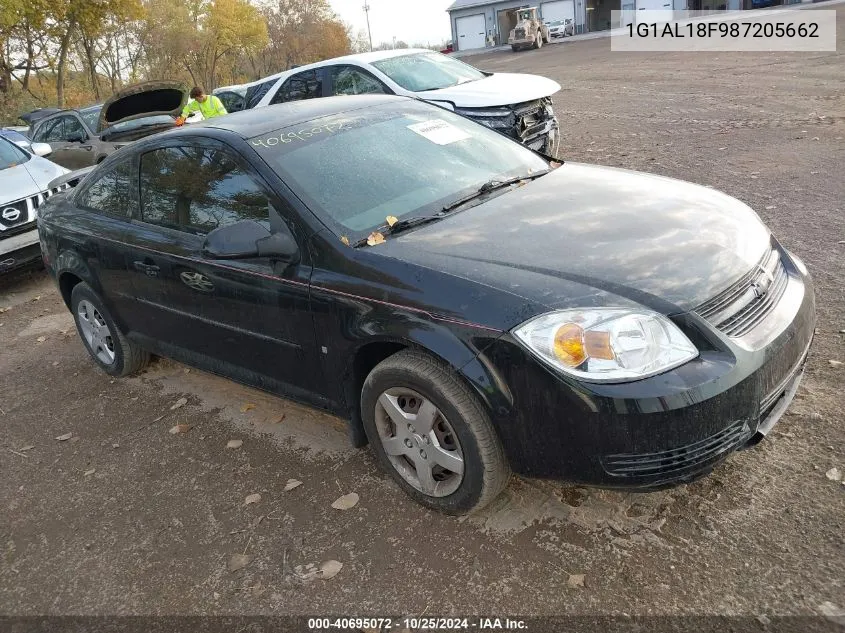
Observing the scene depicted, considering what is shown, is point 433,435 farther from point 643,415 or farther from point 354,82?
point 354,82

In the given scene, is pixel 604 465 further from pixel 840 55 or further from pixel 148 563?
pixel 840 55

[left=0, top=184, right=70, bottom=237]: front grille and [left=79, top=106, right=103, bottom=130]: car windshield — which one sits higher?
[left=79, top=106, right=103, bottom=130]: car windshield

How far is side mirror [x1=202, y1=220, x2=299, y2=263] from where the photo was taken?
3146mm

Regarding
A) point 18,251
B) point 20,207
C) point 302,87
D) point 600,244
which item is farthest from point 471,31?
point 600,244

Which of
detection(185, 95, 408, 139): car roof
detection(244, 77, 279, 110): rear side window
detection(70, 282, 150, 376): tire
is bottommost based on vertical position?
detection(70, 282, 150, 376): tire

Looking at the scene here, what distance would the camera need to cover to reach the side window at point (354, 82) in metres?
9.53

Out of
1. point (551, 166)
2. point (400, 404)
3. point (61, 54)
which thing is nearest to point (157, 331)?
point (400, 404)

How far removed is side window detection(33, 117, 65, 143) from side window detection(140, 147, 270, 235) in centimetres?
1013

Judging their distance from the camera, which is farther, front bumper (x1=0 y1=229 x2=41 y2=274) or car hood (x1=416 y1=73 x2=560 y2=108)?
car hood (x1=416 y1=73 x2=560 y2=108)

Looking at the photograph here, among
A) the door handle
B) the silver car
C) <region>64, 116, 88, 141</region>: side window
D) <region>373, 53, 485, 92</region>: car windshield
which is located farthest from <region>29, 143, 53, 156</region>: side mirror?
the silver car

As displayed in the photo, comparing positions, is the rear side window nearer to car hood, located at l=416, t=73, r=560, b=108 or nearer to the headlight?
car hood, located at l=416, t=73, r=560, b=108

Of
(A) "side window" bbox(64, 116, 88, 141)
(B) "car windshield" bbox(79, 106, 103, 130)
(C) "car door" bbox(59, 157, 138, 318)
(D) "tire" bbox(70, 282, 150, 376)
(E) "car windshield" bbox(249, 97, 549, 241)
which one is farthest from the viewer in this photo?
Result: (B) "car windshield" bbox(79, 106, 103, 130)

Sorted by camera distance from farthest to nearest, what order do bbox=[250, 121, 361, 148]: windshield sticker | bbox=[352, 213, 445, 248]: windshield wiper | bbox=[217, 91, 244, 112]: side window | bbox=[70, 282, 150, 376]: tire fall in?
1. bbox=[217, 91, 244, 112]: side window
2. bbox=[70, 282, 150, 376]: tire
3. bbox=[250, 121, 361, 148]: windshield sticker
4. bbox=[352, 213, 445, 248]: windshield wiper

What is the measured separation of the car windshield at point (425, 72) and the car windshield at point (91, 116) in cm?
549
